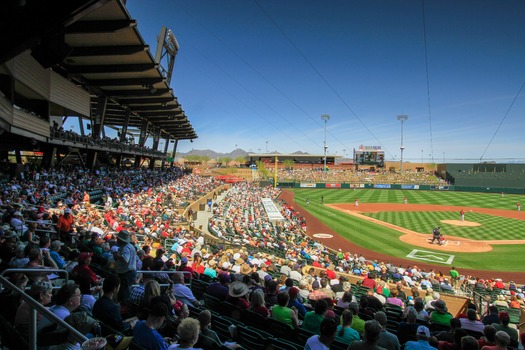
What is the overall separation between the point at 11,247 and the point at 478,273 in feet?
71.4

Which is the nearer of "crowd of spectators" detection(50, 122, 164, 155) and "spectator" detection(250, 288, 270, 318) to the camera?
"spectator" detection(250, 288, 270, 318)

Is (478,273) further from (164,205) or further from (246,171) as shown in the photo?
(246,171)

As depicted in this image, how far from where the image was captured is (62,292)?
3.95 m

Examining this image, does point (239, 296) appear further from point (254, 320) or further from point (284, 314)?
point (284, 314)

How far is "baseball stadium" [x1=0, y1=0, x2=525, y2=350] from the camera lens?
4.21 metres

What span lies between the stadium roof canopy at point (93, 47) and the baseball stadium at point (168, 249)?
60mm

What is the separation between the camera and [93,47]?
2084 centimetres

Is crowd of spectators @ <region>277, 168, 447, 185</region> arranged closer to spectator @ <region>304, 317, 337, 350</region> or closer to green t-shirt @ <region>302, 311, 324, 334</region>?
green t-shirt @ <region>302, 311, 324, 334</region>

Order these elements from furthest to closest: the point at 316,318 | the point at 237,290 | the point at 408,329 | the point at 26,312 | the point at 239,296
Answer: the point at 237,290 → the point at 239,296 → the point at 408,329 → the point at 316,318 → the point at 26,312

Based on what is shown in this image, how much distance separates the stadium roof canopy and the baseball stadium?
0.06 metres

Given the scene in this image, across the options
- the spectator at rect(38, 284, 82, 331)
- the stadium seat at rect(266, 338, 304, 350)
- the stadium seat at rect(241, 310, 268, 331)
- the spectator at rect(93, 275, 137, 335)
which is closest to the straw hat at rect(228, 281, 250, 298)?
the stadium seat at rect(241, 310, 268, 331)

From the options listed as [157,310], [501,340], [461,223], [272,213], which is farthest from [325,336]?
[461,223]

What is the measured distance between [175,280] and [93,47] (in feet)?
65.2

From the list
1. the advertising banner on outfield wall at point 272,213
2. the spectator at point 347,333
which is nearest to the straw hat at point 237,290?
the spectator at point 347,333
